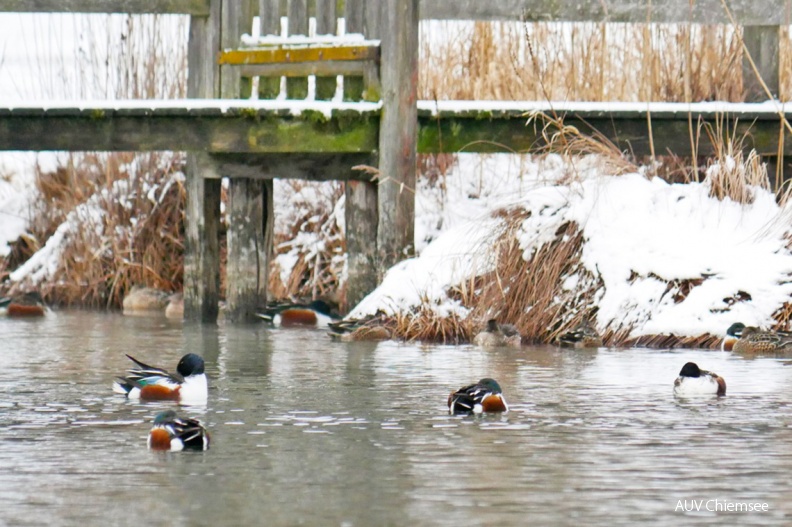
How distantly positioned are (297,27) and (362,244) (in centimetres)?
A: 166

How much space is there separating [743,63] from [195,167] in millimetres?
4268

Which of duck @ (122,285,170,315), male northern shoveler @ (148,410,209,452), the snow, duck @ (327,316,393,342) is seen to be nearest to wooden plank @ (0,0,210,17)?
the snow

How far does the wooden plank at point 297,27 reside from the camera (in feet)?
38.5

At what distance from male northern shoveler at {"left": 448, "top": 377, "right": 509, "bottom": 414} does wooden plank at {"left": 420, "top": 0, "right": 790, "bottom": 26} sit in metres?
4.97

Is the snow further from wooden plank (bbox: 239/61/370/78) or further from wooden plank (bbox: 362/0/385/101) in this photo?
wooden plank (bbox: 239/61/370/78)

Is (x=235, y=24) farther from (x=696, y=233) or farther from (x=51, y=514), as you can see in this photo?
(x=51, y=514)

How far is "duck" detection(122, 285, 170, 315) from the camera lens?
13741 millimetres

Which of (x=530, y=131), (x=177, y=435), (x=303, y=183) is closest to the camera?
(x=177, y=435)

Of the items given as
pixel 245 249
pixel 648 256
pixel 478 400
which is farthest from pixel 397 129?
pixel 478 400

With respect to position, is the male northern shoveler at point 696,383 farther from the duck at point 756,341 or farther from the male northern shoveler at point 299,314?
the male northern shoveler at point 299,314

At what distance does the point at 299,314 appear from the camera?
12289 mm

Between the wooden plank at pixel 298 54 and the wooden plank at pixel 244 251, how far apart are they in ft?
3.29

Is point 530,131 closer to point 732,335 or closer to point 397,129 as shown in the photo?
point 397,129

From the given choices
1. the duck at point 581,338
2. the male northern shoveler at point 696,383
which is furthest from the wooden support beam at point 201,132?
the male northern shoveler at point 696,383
